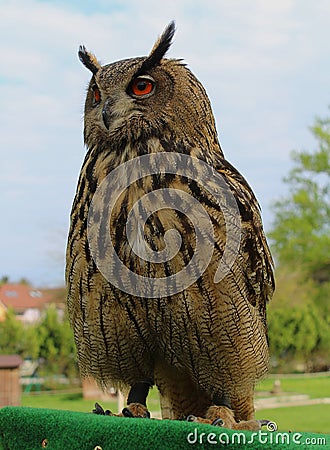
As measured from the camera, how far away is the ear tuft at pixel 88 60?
1.63 m

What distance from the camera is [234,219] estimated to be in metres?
1.47

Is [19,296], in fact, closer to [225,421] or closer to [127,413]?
[127,413]

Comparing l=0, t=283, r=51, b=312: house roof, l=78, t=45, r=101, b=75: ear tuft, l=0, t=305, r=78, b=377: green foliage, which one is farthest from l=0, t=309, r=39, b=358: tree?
l=78, t=45, r=101, b=75: ear tuft

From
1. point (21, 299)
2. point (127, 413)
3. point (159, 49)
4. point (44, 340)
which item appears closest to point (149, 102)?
point (159, 49)

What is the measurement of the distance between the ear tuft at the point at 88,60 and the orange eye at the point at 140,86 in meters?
0.21

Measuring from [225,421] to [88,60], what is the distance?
105 cm

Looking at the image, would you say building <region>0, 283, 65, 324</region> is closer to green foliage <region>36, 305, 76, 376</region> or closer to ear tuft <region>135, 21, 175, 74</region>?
green foliage <region>36, 305, 76, 376</region>

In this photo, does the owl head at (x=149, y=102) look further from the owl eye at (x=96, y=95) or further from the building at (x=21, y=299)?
the building at (x=21, y=299)

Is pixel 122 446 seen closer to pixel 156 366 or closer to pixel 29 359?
pixel 156 366

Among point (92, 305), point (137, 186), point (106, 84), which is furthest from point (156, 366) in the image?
point (106, 84)

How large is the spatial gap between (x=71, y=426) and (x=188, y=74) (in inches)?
36.6

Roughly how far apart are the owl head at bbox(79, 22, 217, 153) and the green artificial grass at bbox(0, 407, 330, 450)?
2.25 feet

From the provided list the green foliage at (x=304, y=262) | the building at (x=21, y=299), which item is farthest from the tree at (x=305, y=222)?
the building at (x=21, y=299)

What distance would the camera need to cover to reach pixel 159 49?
1506 millimetres
